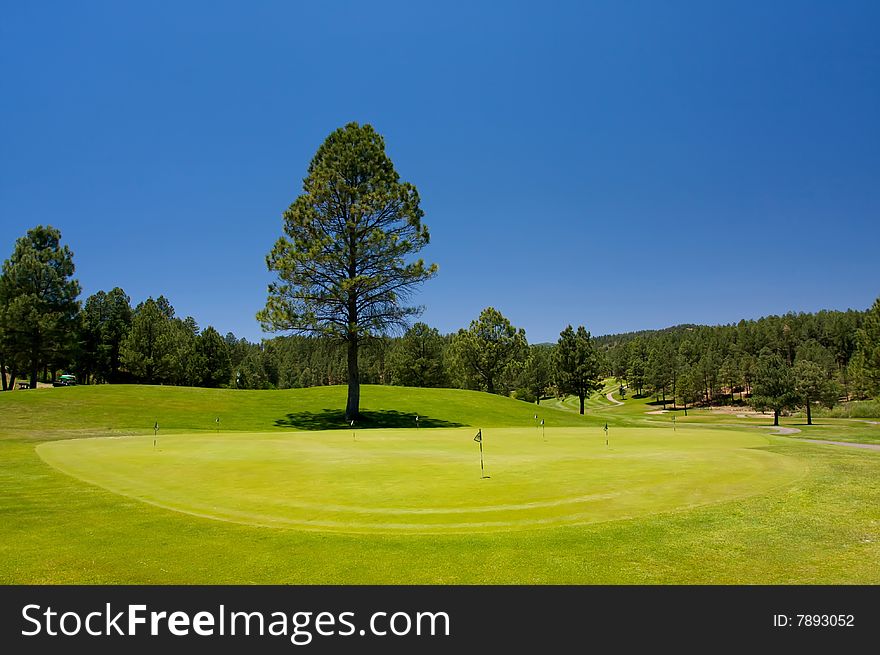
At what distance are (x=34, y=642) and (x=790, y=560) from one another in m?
10.1

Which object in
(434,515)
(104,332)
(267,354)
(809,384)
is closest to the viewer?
(434,515)

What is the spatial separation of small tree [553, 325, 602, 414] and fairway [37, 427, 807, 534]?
5172cm

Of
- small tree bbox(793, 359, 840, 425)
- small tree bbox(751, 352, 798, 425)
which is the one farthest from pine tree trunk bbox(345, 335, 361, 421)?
small tree bbox(793, 359, 840, 425)

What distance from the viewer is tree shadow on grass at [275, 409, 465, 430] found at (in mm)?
37719

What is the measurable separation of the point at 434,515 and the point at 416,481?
3654 mm

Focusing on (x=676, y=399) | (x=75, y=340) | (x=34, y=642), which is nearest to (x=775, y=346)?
(x=676, y=399)

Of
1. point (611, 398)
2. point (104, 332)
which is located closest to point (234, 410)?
point (104, 332)

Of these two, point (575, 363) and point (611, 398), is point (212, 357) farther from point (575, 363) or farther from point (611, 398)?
point (611, 398)

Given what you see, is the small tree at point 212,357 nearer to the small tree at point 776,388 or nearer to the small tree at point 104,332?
the small tree at point 104,332

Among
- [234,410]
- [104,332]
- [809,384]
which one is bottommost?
[234,410]

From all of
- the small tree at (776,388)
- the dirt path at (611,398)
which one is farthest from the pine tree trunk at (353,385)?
the dirt path at (611,398)

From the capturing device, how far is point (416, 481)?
554 inches

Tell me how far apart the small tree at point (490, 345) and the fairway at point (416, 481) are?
2234 inches

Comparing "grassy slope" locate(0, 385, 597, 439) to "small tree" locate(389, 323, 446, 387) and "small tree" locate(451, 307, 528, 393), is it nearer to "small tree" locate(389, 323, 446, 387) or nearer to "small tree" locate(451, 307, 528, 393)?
"small tree" locate(451, 307, 528, 393)
